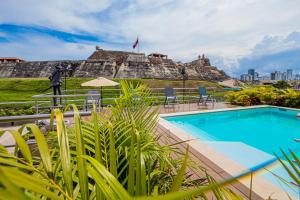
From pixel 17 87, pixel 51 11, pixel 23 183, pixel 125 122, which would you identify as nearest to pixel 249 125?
pixel 125 122

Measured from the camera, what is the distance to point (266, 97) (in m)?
9.30

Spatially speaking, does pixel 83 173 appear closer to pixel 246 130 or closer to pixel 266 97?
pixel 246 130

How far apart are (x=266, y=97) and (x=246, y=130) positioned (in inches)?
171

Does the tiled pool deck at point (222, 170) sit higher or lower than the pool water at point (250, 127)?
higher

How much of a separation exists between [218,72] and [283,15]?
36.6 meters

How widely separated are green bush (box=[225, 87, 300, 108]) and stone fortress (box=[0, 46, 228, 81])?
2339 cm

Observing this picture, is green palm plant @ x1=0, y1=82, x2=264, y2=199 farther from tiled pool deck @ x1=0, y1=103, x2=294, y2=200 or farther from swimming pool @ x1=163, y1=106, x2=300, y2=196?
swimming pool @ x1=163, y1=106, x2=300, y2=196

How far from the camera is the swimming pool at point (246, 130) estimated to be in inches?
169

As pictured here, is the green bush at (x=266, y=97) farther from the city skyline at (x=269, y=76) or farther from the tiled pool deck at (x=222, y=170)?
the city skyline at (x=269, y=76)

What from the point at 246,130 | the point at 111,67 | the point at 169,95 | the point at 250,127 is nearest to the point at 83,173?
the point at 246,130

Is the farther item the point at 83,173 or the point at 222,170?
the point at 222,170

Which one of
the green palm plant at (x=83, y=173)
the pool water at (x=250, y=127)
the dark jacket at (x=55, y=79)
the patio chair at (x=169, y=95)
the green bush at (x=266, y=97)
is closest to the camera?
the green palm plant at (x=83, y=173)

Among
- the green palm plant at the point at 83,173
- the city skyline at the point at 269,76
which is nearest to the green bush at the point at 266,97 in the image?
the green palm plant at the point at 83,173

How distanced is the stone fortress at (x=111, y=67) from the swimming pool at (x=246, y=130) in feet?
81.7
